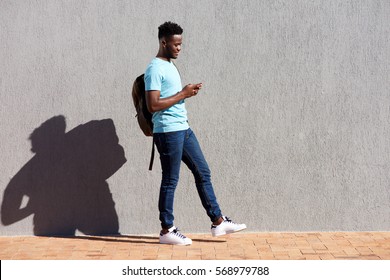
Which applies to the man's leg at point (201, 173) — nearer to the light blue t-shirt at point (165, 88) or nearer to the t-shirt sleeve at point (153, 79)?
the light blue t-shirt at point (165, 88)

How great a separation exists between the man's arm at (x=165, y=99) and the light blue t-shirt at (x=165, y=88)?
0.20 ft

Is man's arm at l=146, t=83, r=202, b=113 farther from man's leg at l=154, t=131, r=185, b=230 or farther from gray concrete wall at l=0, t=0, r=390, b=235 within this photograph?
gray concrete wall at l=0, t=0, r=390, b=235

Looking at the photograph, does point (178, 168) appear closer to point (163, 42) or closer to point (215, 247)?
point (215, 247)

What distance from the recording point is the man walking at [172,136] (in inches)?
330

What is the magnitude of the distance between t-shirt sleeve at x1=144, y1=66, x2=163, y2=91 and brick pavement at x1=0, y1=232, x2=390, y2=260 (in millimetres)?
1305

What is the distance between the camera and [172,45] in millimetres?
8469

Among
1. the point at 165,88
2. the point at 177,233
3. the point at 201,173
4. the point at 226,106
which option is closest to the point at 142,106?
the point at 165,88

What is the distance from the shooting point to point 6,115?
30.4ft

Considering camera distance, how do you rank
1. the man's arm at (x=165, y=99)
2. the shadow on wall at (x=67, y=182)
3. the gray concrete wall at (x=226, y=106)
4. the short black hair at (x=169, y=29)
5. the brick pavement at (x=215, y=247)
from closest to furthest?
the brick pavement at (x=215, y=247)
the man's arm at (x=165, y=99)
the short black hair at (x=169, y=29)
the gray concrete wall at (x=226, y=106)
the shadow on wall at (x=67, y=182)

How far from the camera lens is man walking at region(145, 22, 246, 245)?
8.38 metres

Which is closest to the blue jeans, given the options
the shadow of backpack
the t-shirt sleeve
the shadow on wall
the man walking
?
the man walking

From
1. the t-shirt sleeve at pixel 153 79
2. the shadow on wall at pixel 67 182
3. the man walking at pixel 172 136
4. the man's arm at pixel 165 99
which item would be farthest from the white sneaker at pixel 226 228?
the t-shirt sleeve at pixel 153 79

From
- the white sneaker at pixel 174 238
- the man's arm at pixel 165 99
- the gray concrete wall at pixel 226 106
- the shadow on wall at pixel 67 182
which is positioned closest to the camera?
the man's arm at pixel 165 99

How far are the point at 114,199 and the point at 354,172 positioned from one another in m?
2.10
